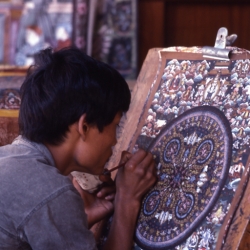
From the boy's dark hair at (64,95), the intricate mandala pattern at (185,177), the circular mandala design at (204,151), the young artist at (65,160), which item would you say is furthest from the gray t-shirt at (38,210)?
the circular mandala design at (204,151)

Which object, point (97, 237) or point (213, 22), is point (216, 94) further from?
point (213, 22)

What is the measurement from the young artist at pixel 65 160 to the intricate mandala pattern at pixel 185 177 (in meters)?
0.05

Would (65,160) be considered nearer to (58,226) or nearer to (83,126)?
(83,126)

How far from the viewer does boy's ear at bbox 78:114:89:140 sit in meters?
1.46

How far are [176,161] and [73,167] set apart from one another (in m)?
0.29

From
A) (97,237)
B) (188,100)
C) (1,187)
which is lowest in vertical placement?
(97,237)

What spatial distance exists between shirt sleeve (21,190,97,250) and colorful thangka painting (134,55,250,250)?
26 centimetres

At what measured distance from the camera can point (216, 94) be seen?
1.58m

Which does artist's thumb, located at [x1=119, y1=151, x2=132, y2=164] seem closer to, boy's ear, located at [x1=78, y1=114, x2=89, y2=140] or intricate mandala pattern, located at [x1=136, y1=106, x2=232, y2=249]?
intricate mandala pattern, located at [x1=136, y1=106, x2=232, y2=249]

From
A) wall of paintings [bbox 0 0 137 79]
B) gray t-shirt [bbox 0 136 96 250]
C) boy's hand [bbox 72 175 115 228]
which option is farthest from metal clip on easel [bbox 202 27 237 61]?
wall of paintings [bbox 0 0 137 79]

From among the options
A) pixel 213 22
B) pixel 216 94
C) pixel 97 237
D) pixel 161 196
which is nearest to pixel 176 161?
pixel 161 196

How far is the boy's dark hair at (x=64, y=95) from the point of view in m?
1.44

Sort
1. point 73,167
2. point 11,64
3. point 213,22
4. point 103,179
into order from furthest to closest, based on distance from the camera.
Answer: point 213,22 < point 11,64 < point 103,179 < point 73,167

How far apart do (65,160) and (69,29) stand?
2236 mm
